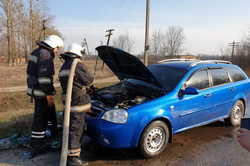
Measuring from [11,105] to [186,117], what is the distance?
26.5 feet

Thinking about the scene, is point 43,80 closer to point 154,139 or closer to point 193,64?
point 154,139

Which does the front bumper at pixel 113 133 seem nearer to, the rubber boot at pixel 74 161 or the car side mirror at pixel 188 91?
the rubber boot at pixel 74 161

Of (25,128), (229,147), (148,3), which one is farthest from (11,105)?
(229,147)

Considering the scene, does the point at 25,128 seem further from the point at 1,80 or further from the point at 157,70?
the point at 1,80

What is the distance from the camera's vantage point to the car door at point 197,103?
13.9 ft

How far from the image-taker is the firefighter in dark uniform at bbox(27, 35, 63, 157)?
3.83m

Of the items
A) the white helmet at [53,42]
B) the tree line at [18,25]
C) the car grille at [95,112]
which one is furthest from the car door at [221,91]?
the tree line at [18,25]

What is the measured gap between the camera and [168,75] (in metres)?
4.76

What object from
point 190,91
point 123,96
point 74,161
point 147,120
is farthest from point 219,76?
point 74,161

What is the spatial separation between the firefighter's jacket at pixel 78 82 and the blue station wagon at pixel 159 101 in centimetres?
38

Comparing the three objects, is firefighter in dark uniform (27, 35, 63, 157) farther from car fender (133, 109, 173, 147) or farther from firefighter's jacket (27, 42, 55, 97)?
car fender (133, 109, 173, 147)

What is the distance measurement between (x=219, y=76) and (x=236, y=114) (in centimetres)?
118

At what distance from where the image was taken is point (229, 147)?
439 cm

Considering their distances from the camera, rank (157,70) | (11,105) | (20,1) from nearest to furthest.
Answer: (157,70) → (11,105) → (20,1)
